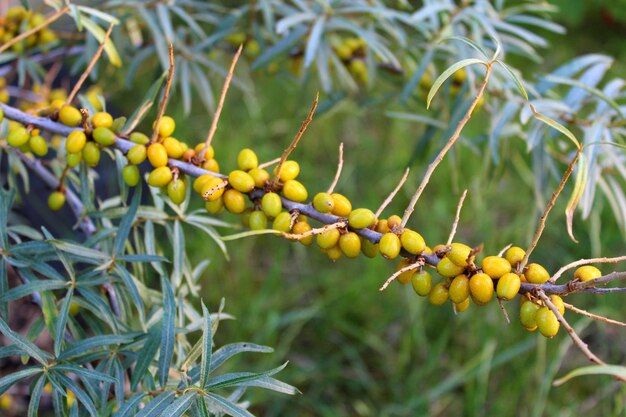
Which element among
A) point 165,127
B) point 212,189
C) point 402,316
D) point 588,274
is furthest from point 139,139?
point 402,316

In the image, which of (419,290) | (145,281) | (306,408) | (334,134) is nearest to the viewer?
(419,290)

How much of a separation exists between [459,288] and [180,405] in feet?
0.81

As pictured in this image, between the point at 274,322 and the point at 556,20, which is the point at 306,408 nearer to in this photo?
the point at 274,322

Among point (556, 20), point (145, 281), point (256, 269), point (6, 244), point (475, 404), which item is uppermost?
point (6, 244)

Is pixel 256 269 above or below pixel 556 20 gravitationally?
below

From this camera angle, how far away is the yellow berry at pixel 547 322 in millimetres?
490

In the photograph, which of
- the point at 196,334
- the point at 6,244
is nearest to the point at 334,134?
the point at 196,334

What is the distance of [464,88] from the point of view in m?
1.00

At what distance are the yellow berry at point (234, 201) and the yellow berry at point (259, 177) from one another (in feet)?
0.06

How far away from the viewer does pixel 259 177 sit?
60 centimetres

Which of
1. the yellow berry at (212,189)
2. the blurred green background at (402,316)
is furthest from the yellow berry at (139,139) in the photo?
the blurred green background at (402,316)

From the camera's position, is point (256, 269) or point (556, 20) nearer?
point (256, 269)

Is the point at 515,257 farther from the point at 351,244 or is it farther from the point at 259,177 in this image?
the point at 259,177

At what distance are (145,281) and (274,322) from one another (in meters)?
0.80
